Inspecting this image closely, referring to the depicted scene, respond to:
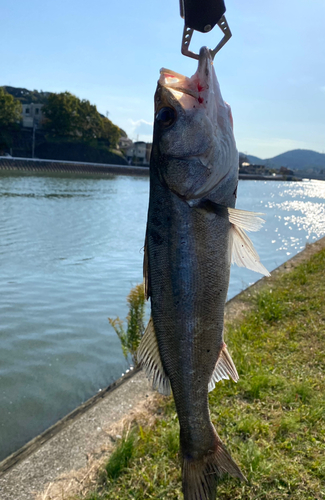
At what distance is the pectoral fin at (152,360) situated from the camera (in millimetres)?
2107

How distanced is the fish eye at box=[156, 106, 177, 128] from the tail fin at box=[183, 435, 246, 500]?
182 centimetres

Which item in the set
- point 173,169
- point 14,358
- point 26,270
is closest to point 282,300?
point 14,358

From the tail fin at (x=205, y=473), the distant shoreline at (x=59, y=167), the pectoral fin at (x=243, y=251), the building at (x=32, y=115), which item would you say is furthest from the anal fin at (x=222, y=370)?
the building at (x=32, y=115)

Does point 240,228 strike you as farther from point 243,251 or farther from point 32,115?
point 32,115

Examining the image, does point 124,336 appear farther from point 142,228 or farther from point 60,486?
point 142,228

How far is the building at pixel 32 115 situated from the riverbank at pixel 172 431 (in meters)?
84.1

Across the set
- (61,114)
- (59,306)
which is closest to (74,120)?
(61,114)

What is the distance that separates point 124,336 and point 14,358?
2.19 m

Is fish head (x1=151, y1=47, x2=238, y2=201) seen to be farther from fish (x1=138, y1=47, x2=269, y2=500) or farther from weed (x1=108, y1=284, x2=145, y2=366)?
weed (x1=108, y1=284, x2=145, y2=366)

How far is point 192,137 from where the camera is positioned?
2.02 m

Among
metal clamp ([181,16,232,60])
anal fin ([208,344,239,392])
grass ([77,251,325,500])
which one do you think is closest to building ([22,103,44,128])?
grass ([77,251,325,500])

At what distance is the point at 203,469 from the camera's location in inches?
82.2

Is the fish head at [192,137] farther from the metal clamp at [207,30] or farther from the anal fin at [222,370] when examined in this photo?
the anal fin at [222,370]

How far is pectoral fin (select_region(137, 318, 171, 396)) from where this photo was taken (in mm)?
2107
